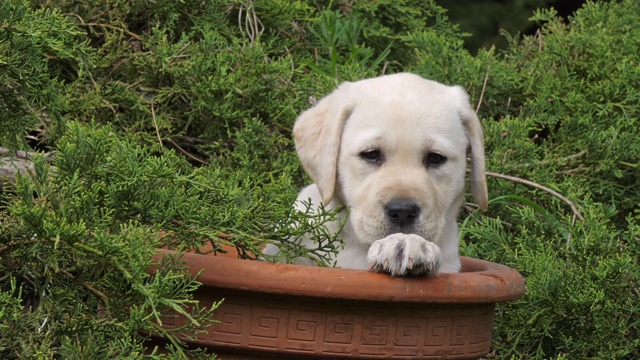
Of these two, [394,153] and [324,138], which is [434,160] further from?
[324,138]

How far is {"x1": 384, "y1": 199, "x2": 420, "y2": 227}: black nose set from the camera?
147 inches

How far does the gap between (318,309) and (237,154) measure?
2.35 m

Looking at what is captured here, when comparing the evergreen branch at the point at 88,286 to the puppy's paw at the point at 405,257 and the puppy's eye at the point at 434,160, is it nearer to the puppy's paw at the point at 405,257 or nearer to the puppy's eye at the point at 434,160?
the puppy's paw at the point at 405,257

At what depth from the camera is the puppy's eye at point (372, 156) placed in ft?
13.2

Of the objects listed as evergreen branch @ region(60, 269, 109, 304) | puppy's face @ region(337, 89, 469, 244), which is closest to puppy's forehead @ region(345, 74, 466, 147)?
puppy's face @ region(337, 89, 469, 244)

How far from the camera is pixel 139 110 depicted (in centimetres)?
568

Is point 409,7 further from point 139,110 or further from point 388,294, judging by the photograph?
point 388,294

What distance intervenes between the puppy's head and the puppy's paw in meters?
0.36

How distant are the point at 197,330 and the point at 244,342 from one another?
184 millimetres

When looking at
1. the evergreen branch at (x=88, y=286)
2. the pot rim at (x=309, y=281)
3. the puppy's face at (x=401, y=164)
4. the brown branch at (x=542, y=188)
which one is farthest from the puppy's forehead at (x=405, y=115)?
the evergreen branch at (x=88, y=286)

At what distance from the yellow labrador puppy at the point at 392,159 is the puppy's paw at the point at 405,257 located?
315 millimetres

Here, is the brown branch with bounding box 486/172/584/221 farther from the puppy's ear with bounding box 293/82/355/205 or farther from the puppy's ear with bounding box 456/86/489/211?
the puppy's ear with bounding box 293/82/355/205

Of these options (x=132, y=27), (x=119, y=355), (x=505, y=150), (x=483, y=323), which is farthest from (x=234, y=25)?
(x=119, y=355)

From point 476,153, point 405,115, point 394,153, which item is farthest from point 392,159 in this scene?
point 476,153
